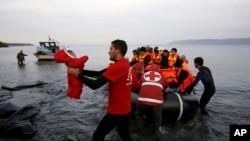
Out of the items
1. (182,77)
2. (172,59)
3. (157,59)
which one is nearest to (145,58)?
(157,59)

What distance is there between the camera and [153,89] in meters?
5.79

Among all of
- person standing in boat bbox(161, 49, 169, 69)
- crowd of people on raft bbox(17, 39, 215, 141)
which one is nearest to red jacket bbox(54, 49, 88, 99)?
crowd of people on raft bbox(17, 39, 215, 141)

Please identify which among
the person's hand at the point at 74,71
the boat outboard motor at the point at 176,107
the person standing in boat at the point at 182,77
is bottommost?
the boat outboard motor at the point at 176,107

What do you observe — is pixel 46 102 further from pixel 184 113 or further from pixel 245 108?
pixel 245 108

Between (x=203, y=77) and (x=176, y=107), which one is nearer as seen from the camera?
(x=176, y=107)

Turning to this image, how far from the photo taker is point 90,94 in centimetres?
1340

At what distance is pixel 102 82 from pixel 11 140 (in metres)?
4.13

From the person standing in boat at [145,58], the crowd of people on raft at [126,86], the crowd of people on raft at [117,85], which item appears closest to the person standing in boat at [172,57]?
the person standing in boat at [145,58]

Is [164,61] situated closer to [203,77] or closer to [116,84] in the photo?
[203,77]

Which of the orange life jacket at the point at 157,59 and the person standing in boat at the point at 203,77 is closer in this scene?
the person standing in boat at the point at 203,77

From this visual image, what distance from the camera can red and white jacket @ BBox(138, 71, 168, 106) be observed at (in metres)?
5.79

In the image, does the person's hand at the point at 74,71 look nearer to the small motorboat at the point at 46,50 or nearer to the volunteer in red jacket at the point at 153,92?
the volunteer in red jacket at the point at 153,92

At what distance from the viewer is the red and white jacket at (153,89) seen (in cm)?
579

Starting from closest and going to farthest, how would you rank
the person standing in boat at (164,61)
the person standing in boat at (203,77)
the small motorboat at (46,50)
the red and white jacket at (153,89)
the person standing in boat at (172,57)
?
the red and white jacket at (153,89) < the person standing in boat at (203,77) < the person standing in boat at (172,57) < the person standing in boat at (164,61) < the small motorboat at (46,50)
